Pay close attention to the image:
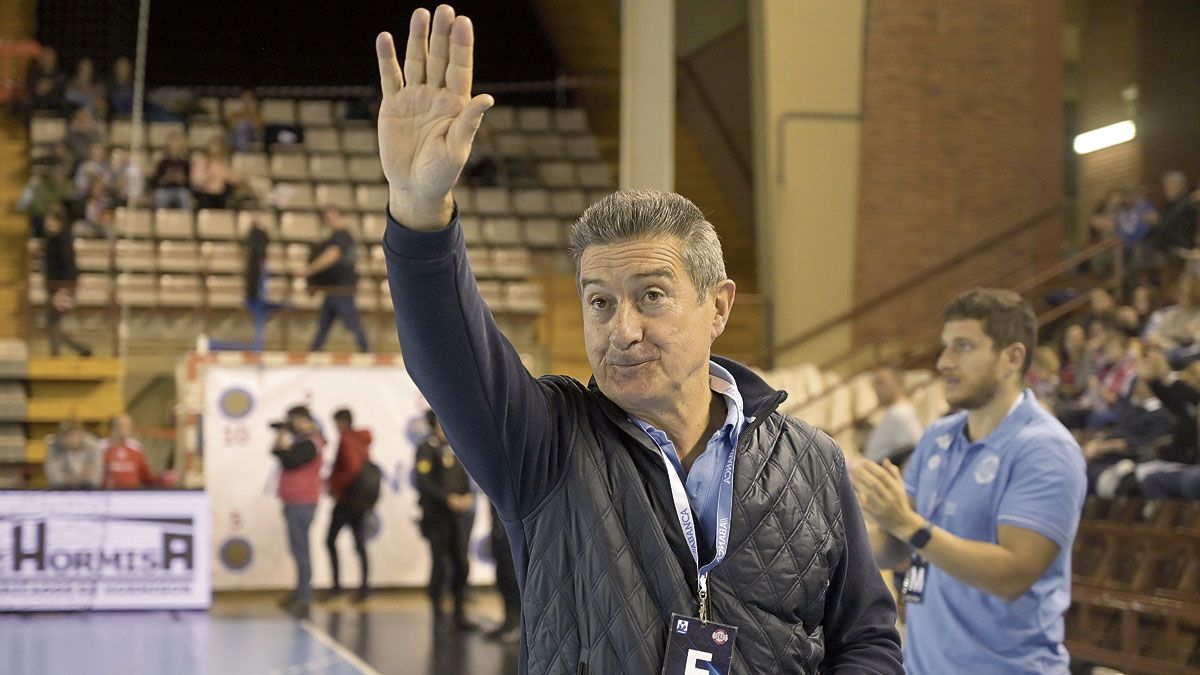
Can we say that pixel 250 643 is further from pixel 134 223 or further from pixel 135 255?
pixel 134 223

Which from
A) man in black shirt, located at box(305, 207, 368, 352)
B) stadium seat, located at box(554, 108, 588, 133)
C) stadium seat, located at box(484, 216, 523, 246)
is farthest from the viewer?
stadium seat, located at box(554, 108, 588, 133)

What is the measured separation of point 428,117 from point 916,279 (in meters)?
15.8

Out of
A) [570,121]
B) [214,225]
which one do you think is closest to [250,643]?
[214,225]

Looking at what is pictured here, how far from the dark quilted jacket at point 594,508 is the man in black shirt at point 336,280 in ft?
Result: 46.4

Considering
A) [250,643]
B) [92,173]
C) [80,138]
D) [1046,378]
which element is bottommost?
[250,643]

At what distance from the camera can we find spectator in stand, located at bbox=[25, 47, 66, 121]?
19562 mm

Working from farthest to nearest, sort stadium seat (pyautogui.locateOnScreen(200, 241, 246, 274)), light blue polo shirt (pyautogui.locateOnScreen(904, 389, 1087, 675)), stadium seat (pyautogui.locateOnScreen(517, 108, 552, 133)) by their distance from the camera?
stadium seat (pyautogui.locateOnScreen(517, 108, 552, 133)) < stadium seat (pyautogui.locateOnScreen(200, 241, 246, 274)) < light blue polo shirt (pyautogui.locateOnScreen(904, 389, 1087, 675))

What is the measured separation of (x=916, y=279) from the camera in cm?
1722

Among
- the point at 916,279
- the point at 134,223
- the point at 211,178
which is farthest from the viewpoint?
the point at 211,178

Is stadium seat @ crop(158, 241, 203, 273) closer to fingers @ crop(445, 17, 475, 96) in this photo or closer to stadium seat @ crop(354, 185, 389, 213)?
stadium seat @ crop(354, 185, 389, 213)

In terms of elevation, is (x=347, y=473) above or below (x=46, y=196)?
below

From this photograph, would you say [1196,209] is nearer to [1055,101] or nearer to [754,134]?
[1055,101]

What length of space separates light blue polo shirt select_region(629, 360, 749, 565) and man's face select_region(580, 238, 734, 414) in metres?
0.07

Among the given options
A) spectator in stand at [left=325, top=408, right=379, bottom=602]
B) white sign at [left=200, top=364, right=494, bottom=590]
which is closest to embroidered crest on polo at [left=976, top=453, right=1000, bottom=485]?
spectator in stand at [left=325, top=408, right=379, bottom=602]
